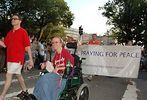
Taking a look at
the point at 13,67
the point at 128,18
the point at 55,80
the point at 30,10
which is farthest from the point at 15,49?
the point at 128,18

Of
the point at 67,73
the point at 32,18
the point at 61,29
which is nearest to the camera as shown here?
the point at 67,73

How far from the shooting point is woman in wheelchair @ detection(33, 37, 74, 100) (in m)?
Answer: 7.41

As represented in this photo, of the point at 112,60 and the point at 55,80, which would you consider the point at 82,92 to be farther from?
the point at 112,60

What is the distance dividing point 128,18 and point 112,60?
44.9m

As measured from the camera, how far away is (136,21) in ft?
200

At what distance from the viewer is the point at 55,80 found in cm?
758

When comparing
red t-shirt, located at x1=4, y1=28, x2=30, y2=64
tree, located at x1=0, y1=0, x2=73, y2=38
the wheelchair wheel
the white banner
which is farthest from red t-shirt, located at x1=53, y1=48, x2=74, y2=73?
tree, located at x1=0, y1=0, x2=73, y2=38

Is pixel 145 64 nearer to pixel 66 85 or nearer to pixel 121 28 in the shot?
pixel 66 85

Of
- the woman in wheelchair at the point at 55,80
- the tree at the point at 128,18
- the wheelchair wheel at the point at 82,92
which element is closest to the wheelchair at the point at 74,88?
the wheelchair wheel at the point at 82,92

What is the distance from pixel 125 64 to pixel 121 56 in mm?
371

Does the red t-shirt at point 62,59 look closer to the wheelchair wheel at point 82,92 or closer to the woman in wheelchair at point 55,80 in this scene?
the woman in wheelchair at point 55,80

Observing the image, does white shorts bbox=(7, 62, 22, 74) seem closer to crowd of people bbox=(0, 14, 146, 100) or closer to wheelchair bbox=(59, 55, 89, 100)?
crowd of people bbox=(0, 14, 146, 100)

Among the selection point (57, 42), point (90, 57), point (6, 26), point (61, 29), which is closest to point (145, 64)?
point (90, 57)

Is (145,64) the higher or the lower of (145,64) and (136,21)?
the lower
